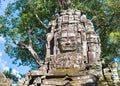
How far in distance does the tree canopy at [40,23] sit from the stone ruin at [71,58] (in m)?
9.37

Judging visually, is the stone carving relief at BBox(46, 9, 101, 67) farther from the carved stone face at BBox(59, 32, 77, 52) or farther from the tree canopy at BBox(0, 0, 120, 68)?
the tree canopy at BBox(0, 0, 120, 68)

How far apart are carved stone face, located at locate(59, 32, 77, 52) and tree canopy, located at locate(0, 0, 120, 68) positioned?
10137mm

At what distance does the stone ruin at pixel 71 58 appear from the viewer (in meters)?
14.6

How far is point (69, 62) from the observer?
53.3ft

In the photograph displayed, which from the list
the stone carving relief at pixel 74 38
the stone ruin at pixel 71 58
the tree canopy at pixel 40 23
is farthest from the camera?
the tree canopy at pixel 40 23

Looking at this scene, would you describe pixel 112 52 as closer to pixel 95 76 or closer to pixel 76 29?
pixel 76 29

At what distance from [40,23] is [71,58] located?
13.7 m

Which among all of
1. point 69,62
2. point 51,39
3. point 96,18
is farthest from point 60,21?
point 96,18

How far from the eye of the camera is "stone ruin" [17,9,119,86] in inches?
574

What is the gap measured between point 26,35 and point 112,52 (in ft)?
25.7

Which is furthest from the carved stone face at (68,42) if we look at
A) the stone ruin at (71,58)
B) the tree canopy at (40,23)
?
the tree canopy at (40,23)

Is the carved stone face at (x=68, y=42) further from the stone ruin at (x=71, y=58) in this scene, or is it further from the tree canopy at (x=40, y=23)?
the tree canopy at (x=40, y=23)

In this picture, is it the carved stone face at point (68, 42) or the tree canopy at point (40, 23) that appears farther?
the tree canopy at point (40, 23)

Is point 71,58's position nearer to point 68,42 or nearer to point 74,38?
point 68,42
